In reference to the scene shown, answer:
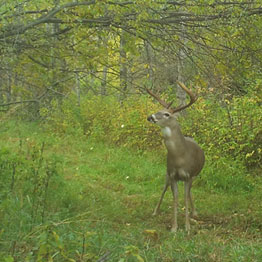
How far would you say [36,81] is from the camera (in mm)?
7383

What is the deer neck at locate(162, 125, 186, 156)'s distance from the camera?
7.02 metres

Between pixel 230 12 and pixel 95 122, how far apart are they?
28.3 ft

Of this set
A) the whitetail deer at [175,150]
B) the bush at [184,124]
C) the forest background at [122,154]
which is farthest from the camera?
the bush at [184,124]

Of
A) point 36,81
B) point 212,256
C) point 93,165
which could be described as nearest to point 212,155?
point 93,165

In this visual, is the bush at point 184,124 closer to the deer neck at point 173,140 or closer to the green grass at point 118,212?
the green grass at point 118,212

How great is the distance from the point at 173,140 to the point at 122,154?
492 cm

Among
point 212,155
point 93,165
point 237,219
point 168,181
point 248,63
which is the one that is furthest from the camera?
point 93,165

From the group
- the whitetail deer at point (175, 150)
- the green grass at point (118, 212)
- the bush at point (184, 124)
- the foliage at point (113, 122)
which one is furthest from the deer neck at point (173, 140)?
the foliage at point (113, 122)

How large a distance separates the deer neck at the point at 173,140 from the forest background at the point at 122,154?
735mm

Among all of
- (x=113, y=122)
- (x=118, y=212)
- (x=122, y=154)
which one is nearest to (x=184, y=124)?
(x=122, y=154)

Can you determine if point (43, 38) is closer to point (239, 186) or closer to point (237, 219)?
point (237, 219)

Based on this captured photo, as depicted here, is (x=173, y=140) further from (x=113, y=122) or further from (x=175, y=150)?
(x=113, y=122)

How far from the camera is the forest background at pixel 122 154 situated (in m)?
4.96

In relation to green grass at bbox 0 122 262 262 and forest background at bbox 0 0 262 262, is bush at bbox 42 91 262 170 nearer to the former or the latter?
forest background at bbox 0 0 262 262
